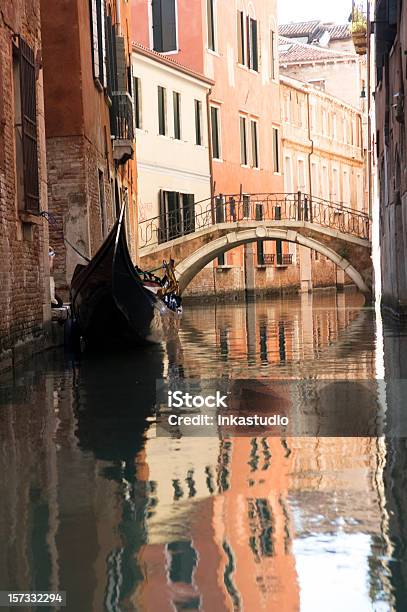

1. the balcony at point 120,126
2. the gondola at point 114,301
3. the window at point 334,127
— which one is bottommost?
the gondola at point 114,301

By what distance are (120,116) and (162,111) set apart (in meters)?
8.62

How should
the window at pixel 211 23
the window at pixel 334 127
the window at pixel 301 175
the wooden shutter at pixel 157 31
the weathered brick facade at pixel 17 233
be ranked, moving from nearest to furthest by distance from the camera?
the weathered brick facade at pixel 17 233, the wooden shutter at pixel 157 31, the window at pixel 211 23, the window at pixel 301 175, the window at pixel 334 127

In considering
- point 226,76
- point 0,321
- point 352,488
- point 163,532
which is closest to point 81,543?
point 163,532

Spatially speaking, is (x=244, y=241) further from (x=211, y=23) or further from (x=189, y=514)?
(x=189, y=514)

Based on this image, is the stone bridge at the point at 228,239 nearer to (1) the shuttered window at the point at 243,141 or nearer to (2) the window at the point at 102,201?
(1) the shuttered window at the point at 243,141

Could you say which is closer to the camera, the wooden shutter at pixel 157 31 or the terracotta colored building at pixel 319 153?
the wooden shutter at pixel 157 31

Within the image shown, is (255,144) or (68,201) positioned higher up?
(255,144)

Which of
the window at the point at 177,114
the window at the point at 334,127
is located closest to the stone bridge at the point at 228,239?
the window at the point at 177,114

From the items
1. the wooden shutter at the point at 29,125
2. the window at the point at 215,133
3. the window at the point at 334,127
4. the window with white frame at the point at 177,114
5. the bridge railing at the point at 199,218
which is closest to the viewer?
the wooden shutter at the point at 29,125

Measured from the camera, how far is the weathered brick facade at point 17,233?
11898mm

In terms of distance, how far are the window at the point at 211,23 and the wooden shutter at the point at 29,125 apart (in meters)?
20.5

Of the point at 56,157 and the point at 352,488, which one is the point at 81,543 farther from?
the point at 56,157

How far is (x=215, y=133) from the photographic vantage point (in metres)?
34.3

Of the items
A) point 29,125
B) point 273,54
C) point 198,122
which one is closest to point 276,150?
point 273,54
